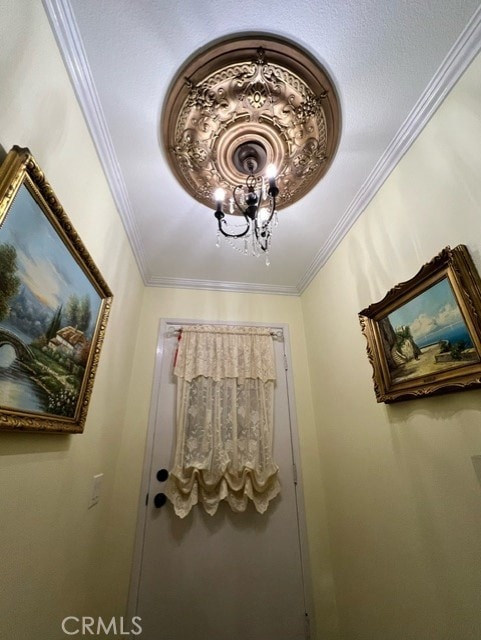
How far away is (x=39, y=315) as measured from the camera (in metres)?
0.76

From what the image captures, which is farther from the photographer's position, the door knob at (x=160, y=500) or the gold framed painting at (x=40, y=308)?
the door knob at (x=160, y=500)

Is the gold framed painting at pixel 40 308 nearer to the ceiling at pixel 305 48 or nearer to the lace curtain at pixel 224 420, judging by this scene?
the ceiling at pixel 305 48

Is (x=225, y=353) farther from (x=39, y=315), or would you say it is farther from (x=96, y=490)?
(x=39, y=315)

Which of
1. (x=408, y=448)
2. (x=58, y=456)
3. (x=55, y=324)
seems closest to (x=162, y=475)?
(x=58, y=456)

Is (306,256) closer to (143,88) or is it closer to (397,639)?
(143,88)

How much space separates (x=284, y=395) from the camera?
78.3 inches

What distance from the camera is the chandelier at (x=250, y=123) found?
3.09 ft

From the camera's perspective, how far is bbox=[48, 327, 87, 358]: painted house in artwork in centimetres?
87

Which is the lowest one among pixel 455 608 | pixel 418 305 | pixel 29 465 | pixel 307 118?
pixel 455 608

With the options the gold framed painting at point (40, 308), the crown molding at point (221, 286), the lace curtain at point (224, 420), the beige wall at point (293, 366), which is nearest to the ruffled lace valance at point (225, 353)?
the lace curtain at point (224, 420)

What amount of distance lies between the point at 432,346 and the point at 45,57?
165 centimetres

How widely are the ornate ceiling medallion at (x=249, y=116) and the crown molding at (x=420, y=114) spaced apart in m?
0.28

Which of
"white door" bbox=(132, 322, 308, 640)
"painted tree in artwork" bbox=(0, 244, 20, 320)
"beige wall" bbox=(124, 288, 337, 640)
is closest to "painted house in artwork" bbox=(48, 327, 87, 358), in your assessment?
"painted tree in artwork" bbox=(0, 244, 20, 320)

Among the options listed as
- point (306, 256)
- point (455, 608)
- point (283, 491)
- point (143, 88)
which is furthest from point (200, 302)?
point (455, 608)
